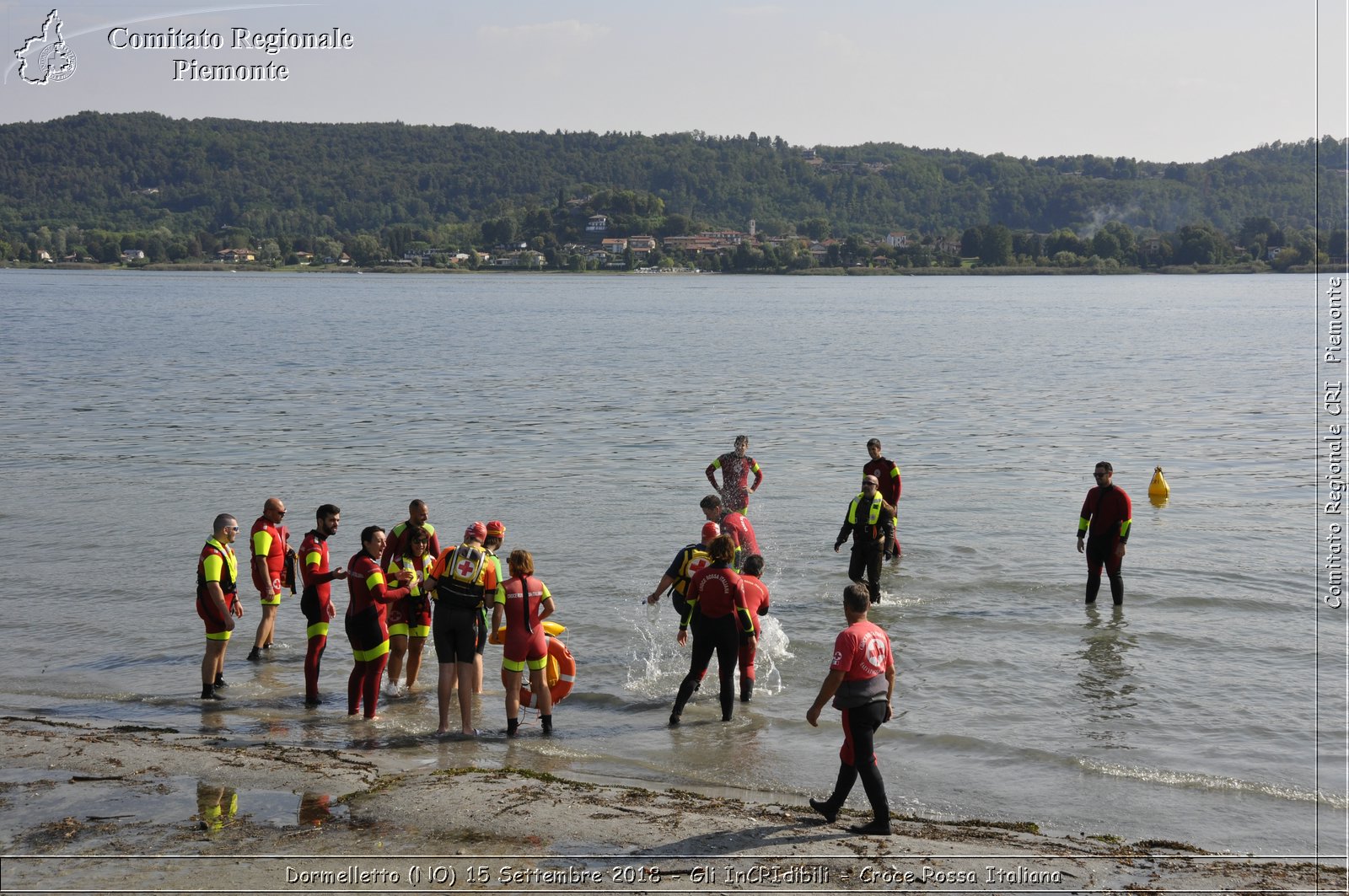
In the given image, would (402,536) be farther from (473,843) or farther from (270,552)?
(473,843)

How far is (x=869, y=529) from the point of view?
13734mm

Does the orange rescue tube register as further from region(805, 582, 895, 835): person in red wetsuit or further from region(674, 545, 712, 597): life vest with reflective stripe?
region(805, 582, 895, 835): person in red wetsuit

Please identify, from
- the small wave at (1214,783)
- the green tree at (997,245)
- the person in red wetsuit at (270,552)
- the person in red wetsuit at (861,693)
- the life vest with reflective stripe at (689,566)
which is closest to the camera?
the person in red wetsuit at (861,693)

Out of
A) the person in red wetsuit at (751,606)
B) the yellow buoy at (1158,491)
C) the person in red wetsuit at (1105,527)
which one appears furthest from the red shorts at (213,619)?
the yellow buoy at (1158,491)

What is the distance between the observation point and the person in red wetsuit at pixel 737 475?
1438 centimetres

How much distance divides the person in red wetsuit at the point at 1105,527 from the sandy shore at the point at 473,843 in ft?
19.5

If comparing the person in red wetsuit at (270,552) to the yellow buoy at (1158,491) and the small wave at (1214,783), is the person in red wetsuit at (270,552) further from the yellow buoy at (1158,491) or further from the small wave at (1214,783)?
the yellow buoy at (1158,491)

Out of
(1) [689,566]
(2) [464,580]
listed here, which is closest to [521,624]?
(2) [464,580]

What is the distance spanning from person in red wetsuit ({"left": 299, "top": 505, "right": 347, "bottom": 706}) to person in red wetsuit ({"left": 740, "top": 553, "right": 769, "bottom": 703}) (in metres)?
3.42

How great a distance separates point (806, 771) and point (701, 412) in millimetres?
26495

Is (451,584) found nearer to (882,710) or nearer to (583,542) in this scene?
(882,710)

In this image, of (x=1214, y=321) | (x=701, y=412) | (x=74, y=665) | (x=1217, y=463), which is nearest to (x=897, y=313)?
(x=1214, y=321)

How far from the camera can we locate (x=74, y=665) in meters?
12.2

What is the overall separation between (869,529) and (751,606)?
12.6ft
